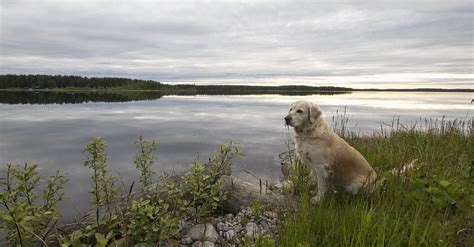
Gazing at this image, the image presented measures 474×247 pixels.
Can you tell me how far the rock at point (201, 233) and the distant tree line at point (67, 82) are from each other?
128 metres

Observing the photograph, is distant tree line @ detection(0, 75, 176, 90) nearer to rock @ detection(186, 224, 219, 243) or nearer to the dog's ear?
the dog's ear

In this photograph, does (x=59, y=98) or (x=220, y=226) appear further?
(x=59, y=98)

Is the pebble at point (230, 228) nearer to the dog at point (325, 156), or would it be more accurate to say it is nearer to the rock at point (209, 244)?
the rock at point (209, 244)

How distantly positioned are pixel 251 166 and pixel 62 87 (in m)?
135

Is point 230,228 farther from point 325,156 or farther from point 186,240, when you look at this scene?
point 325,156

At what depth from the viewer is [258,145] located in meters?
14.1

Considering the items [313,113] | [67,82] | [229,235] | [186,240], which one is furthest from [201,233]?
[67,82]

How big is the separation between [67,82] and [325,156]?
455 ft

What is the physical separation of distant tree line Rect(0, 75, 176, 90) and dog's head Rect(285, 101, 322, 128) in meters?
127

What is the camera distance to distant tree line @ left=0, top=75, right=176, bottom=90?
114312 mm

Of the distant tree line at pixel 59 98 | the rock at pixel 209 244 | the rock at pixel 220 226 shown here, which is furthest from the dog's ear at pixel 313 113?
the distant tree line at pixel 59 98

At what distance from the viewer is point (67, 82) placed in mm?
121750

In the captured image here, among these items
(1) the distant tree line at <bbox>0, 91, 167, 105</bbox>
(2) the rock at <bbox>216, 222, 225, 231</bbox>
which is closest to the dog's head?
(2) the rock at <bbox>216, 222, 225, 231</bbox>

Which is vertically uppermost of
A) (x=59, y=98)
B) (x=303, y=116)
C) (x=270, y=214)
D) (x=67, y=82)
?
(x=67, y=82)
